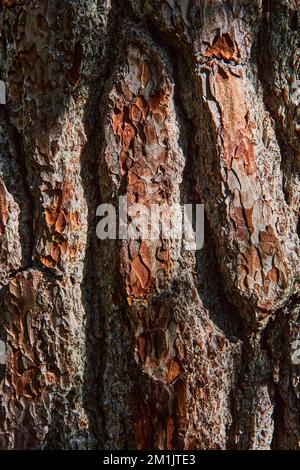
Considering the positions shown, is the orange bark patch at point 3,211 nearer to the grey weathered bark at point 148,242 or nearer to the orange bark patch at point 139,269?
the grey weathered bark at point 148,242

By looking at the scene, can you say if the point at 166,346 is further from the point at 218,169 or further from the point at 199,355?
the point at 218,169

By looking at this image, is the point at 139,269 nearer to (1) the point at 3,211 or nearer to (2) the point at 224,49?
(1) the point at 3,211

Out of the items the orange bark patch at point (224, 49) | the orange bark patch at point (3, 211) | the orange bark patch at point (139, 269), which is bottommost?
the orange bark patch at point (139, 269)

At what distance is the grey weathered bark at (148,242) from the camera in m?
Answer: 1.32

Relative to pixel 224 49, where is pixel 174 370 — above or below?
below

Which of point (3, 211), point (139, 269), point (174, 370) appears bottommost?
point (174, 370)

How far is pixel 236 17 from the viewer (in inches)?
51.9

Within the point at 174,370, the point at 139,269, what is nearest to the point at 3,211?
the point at 139,269

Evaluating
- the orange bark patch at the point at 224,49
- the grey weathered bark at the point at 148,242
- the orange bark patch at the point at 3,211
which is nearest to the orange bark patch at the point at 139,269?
the grey weathered bark at the point at 148,242

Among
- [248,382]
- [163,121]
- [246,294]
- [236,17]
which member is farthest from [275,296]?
[236,17]

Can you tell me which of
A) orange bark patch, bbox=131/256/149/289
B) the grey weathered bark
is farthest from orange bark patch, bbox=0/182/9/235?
orange bark patch, bbox=131/256/149/289

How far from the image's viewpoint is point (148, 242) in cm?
133

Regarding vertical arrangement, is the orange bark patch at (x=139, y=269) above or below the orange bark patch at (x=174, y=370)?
above

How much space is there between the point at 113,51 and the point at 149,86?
0.44 feet
